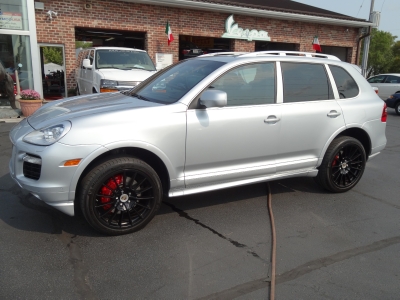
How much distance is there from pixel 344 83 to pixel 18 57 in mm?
10106

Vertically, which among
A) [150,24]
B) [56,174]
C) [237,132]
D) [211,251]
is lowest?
[211,251]

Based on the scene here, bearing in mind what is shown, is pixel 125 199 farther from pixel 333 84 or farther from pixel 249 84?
pixel 333 84

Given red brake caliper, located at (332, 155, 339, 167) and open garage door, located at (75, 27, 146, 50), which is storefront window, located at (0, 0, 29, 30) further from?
red brake caliper, located at (332, 155, 339, 167)

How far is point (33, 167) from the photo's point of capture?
329cm

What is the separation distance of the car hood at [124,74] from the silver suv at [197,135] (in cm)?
448

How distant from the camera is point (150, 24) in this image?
13977 millimetres

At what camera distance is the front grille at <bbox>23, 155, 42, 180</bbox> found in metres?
3.26

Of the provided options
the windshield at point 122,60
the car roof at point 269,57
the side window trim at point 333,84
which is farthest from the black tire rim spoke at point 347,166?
the windshield at point 122,60

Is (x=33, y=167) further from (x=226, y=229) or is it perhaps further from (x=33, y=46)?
(x=33, y=46)

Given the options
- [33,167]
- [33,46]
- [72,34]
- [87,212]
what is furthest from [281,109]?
[72,34]

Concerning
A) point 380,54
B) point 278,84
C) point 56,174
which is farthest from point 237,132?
point 380,54

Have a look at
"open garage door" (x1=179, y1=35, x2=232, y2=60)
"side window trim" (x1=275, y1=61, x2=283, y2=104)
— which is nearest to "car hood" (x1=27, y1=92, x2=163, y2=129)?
"side window trim" (x1=275, y1=61, x2=283, y2=104)

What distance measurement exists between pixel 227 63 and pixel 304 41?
604 inches

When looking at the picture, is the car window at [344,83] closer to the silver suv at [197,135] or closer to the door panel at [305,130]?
the silver suv at [197,135]
